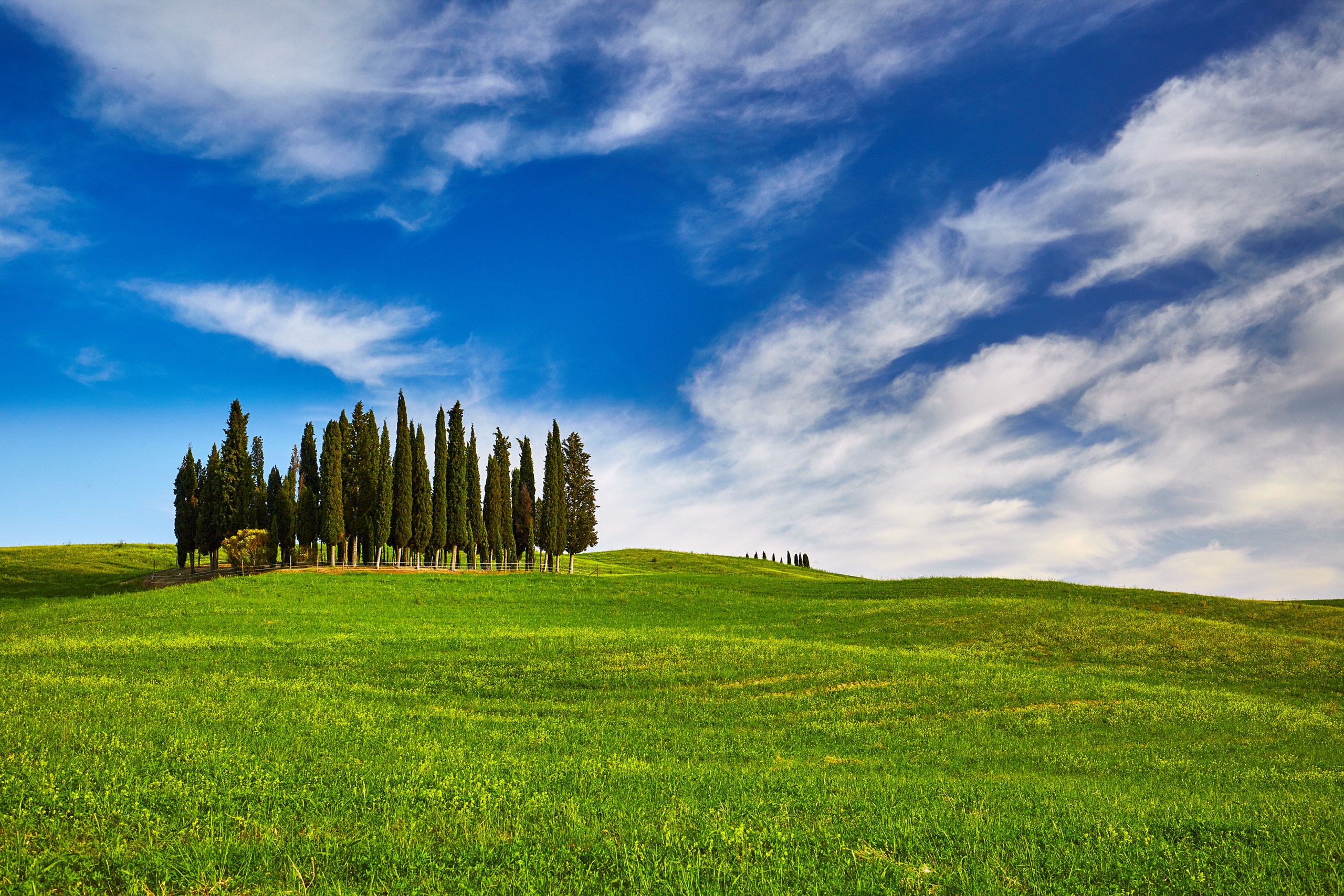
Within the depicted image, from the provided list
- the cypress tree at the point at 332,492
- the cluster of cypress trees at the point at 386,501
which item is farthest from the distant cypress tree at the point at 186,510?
the cypress tree at the point at 332,492

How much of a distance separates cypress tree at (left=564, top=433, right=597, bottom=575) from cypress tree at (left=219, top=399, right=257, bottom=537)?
26053mm

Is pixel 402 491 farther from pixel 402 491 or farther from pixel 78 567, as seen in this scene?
pixel 78 567

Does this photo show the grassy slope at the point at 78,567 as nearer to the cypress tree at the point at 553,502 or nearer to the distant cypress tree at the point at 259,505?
the distant cypress tree at the point at 259,505

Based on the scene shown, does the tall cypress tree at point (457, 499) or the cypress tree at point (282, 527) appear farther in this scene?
the tall cypress tree at point (457, 499)

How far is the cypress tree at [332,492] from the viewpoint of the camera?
58.0m

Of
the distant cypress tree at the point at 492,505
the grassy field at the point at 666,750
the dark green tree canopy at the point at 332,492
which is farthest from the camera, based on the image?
the distant cypress tree at the point at 492,505

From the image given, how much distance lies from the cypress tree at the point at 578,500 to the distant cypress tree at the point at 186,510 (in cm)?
3234

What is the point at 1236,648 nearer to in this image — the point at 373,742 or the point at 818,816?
the point at 818,816

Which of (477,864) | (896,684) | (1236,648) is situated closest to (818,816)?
(477,864)

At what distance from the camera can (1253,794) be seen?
42.0 feet

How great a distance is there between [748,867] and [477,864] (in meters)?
2.54

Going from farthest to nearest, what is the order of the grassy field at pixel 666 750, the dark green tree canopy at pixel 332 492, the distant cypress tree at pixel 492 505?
the distant cypress tree at pixel 492 505, the dark green tree canopy at pixel 332 492, the grassy field at pixel 666 750

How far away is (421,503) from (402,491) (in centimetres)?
237

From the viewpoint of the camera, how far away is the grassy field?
7188 millimetres
